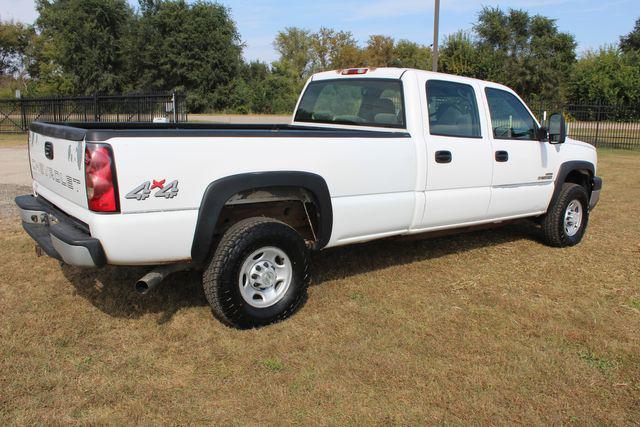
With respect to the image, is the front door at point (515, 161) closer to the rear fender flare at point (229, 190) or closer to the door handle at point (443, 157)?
the door handle at point (443, 157)

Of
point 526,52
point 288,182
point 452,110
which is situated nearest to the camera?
point 288,182

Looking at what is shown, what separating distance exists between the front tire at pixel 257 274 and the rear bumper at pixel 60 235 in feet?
2.42

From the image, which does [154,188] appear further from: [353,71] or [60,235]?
[353,71]

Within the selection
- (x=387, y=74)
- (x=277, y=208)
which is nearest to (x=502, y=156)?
(x=387, y=74)

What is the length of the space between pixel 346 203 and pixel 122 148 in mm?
1714

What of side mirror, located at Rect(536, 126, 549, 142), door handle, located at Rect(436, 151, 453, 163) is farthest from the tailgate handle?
side mirror, located at Rect(536, 126, 549, 142)

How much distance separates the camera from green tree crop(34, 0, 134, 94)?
48.9m

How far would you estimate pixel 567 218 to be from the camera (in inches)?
255

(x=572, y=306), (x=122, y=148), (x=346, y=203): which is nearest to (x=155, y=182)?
(x=122, y=148)

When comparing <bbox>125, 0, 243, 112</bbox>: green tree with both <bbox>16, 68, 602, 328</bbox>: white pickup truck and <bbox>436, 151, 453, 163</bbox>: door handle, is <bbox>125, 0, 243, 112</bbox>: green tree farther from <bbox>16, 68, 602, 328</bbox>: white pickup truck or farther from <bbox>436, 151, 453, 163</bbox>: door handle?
<bbox>436, 151, 453, 163</bbox>: door handle

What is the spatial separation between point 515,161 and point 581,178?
168 cm

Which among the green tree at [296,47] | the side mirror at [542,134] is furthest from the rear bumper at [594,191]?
the green tree at [296,47]

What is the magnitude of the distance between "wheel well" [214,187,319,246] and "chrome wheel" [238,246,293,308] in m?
0.36

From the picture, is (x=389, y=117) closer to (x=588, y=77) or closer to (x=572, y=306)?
(x=572, y=306)
